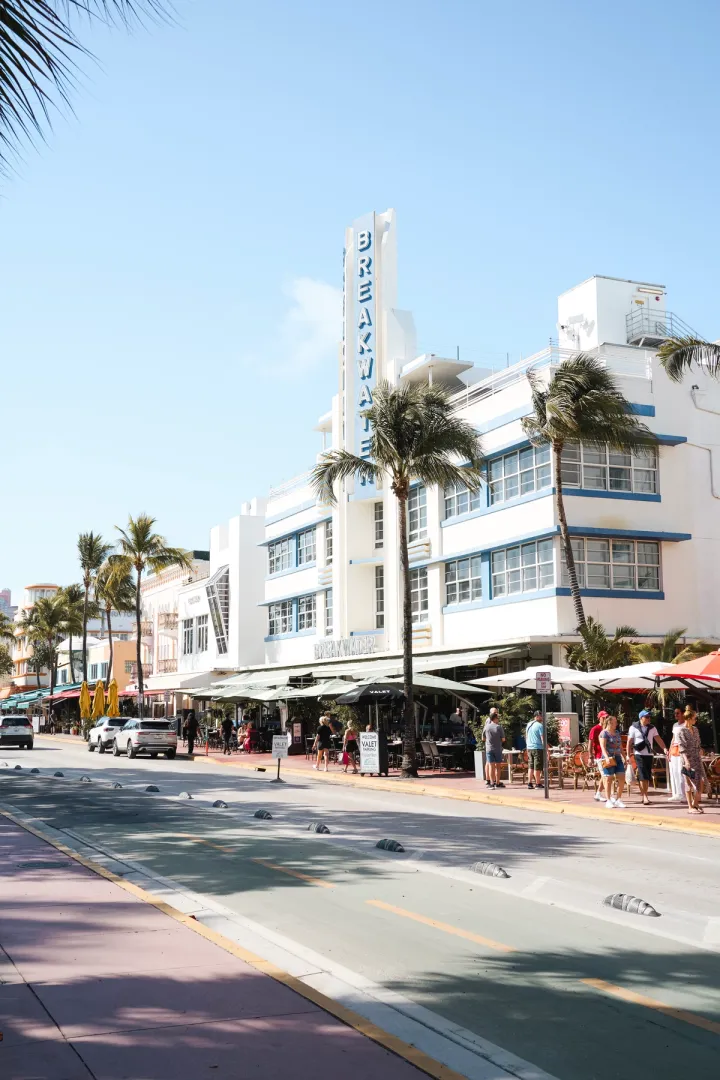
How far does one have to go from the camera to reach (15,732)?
156 ft

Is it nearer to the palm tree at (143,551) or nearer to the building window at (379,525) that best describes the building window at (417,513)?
the building window at (379,525)

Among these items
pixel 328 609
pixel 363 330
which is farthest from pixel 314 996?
pixel 328 609

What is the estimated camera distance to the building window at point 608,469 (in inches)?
1271

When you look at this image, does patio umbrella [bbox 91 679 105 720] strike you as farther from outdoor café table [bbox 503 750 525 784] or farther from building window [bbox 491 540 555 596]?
outdoor café table [bbox 503 750 525 784]

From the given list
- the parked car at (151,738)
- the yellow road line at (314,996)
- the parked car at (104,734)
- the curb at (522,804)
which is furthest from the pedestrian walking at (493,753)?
the parked car at (104,734)

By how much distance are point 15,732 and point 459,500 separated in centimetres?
2392

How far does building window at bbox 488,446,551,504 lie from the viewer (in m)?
32.1

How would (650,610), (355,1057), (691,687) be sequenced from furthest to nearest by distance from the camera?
(650,610) < (691,687) < (355,1057)

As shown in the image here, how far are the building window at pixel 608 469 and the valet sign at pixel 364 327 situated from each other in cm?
1091

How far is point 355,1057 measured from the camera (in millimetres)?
5387

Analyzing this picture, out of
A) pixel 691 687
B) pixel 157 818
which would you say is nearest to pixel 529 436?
pixel 691 687

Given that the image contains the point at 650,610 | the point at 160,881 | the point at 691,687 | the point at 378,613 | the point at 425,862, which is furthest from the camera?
the point at 378,613

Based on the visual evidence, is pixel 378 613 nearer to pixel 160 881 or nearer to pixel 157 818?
pixel 157 818

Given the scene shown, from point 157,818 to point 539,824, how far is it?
6.39 m
